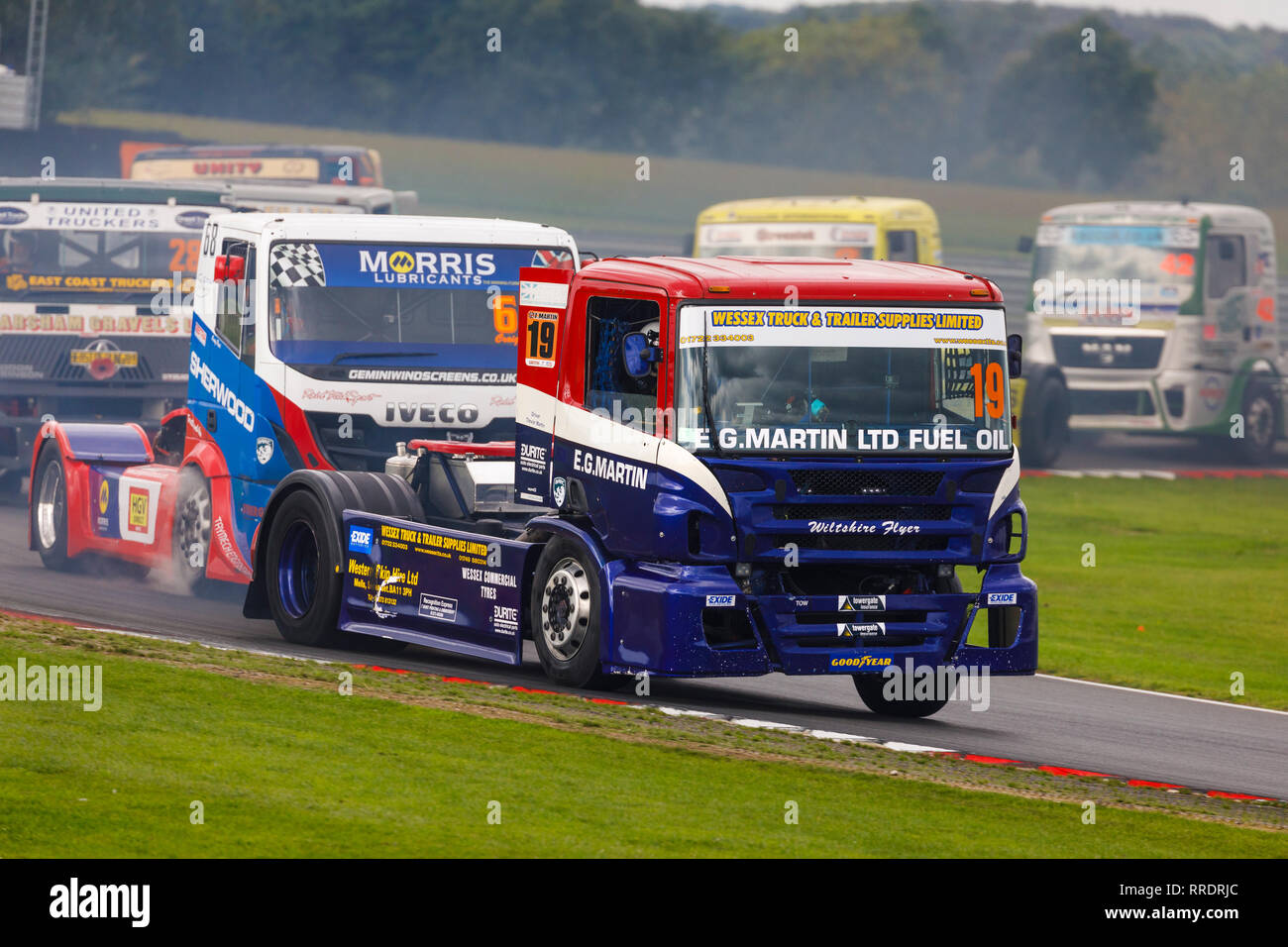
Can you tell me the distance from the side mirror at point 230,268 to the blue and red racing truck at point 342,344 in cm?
2

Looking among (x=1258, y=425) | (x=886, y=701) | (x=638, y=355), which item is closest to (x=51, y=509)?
(x=638, y=355)

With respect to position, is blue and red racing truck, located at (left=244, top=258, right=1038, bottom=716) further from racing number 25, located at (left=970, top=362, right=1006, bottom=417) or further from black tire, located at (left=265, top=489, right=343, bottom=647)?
black tire, located at (left=265, top=489, right=343, bottom=647)

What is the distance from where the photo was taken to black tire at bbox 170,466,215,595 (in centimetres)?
1544

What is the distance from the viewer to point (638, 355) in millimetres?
11172

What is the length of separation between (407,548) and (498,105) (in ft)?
212

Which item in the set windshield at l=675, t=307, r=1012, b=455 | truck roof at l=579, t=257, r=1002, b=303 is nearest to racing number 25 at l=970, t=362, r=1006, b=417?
windshield at l=675, t=307, r=1012, b=455

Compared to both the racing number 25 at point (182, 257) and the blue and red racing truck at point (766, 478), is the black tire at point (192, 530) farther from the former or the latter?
the racing number 25 at point (182, 257)

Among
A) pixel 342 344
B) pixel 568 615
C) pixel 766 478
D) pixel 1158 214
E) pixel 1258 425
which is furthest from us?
pixel 1258 425

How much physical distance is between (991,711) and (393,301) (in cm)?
493

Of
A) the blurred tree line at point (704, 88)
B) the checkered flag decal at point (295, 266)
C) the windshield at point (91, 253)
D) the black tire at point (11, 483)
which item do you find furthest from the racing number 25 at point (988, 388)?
the blurred tree line at point (704, 88)

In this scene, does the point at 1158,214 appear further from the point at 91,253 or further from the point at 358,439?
the point at 358,439

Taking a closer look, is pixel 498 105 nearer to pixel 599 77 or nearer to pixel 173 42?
pixel 599 77

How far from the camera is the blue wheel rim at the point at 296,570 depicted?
13.7 metres

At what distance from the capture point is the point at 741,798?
9078 mm
